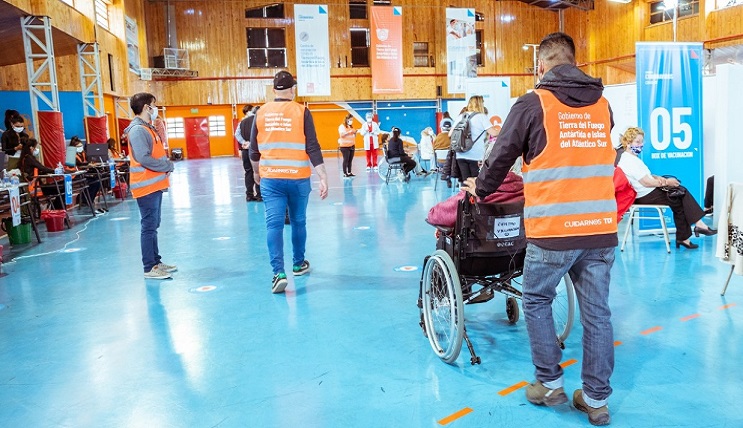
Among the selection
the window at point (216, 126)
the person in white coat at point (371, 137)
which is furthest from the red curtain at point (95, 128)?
the window at point (216, 126)

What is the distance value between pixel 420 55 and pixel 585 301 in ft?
79.1

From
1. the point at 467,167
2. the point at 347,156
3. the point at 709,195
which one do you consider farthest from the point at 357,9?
the point at 709,195

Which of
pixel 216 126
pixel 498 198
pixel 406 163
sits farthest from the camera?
pixel 216 126

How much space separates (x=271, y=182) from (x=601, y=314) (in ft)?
8.35

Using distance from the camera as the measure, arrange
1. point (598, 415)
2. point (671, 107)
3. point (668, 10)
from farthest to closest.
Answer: point (668, 10), point (671, 107), point (598, 415)

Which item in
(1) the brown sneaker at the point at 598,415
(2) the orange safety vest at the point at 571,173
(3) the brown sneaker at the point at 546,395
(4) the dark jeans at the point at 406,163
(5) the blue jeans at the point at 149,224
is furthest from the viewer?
(4) the dark jeans at the point at 406,163

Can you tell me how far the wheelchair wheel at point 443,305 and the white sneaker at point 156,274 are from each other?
8.01ft

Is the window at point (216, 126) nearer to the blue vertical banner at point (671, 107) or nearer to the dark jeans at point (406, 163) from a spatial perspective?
the dark jeans at point (406, 163)

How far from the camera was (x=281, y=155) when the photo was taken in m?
4.12

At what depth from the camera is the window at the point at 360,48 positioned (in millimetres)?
24641

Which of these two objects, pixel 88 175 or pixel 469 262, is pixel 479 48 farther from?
pixel 469 262

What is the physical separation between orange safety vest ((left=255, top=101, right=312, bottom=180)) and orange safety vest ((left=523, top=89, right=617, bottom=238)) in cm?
229

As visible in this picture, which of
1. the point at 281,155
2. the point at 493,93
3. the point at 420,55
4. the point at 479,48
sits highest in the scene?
the point at 479,48

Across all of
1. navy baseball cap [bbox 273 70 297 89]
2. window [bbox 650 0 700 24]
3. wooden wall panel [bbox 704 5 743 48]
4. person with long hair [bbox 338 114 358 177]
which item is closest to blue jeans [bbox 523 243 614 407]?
navy baseball cap [bbox 273 70 297 89]
